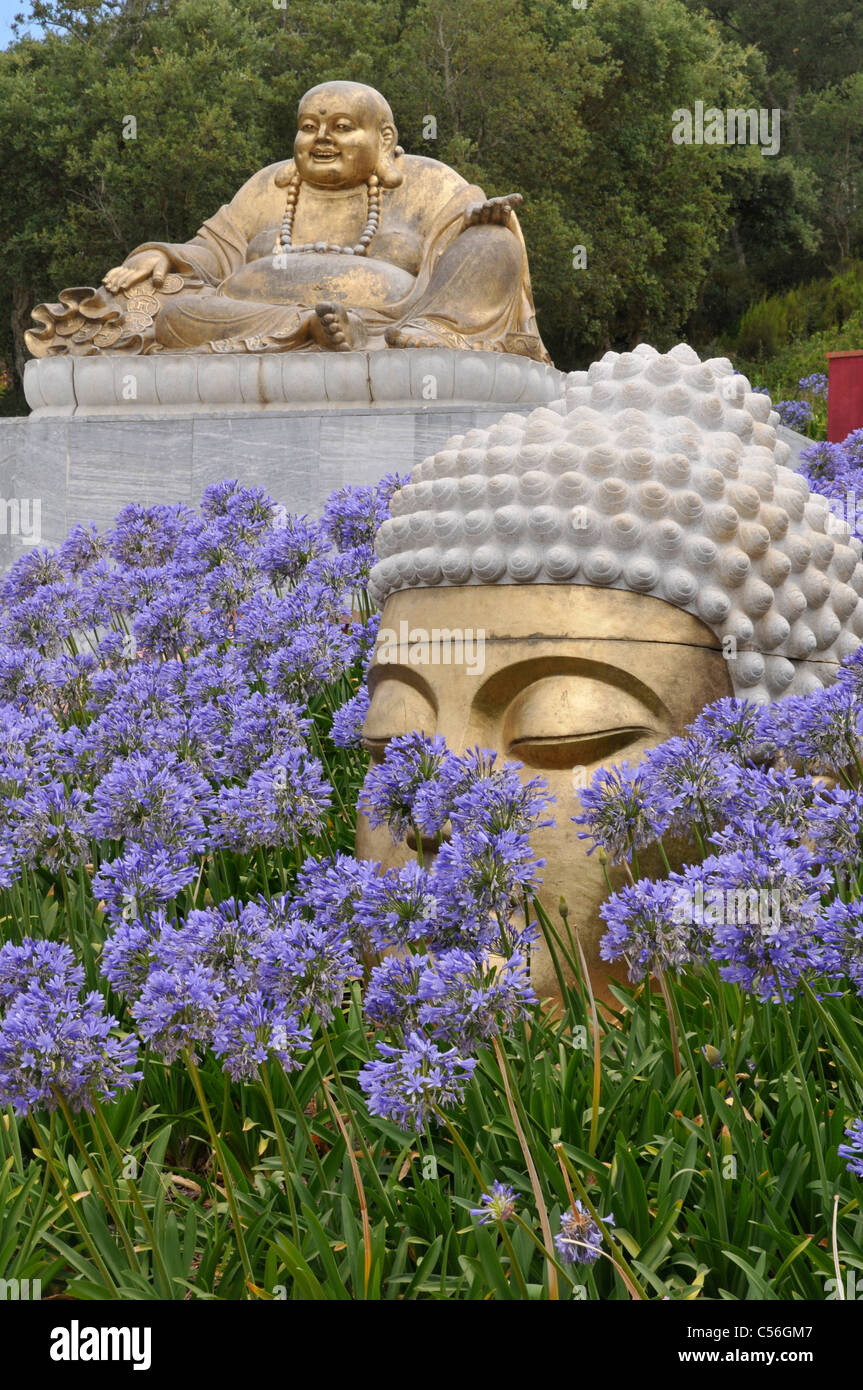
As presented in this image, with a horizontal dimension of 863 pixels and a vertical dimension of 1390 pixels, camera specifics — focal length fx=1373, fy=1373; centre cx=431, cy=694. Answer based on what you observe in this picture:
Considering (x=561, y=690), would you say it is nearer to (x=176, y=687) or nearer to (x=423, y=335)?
(x=176, y=687)

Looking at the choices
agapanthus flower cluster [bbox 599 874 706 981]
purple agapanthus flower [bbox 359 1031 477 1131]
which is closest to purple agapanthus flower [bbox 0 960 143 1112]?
purple agapanthus flower [bbox 359 1031 477 1131]

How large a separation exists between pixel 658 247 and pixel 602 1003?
3030cm

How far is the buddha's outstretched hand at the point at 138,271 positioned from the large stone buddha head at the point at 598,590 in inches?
342

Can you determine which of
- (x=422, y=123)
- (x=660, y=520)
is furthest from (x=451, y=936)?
(x=422, y=123)

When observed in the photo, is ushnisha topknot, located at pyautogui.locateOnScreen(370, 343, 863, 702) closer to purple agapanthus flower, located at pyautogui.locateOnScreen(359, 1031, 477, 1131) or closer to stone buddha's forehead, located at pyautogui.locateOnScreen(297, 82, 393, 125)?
purple agapanthus flower, located at pyautogui.locateOnScreen(359, 1031, 477, 1131)

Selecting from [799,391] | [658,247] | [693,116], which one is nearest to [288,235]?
[799,391]

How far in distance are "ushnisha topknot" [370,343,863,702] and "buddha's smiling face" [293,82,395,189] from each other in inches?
341

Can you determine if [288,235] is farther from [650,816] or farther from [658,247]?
[658,247]

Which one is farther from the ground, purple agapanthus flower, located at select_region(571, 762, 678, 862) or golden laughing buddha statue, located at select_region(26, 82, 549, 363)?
golden laughing buddha statue, located at select_region(26, 82, 549, 363)

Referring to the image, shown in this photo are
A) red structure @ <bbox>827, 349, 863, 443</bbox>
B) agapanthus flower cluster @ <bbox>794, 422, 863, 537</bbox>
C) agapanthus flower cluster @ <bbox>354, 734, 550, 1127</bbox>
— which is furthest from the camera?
red structure @ <bbox>827, 349, 863, 443</bbox>

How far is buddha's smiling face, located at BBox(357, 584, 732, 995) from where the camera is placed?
3057 millimetres

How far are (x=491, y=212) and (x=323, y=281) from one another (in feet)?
4.85

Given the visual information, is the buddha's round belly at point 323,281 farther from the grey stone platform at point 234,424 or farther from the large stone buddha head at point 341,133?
the grey stone platform at point 234,424

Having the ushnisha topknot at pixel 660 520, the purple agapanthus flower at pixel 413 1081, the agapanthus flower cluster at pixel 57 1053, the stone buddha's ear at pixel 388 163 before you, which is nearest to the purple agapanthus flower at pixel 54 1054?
the agapanthus flower cluster at pixel 57 1053
